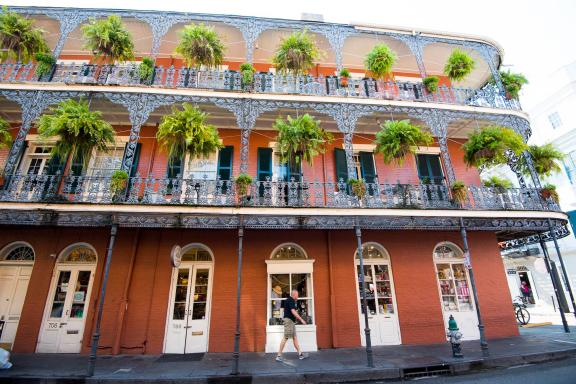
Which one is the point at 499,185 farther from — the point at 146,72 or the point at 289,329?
the point at 146,72

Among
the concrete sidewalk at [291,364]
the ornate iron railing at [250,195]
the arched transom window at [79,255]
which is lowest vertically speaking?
the concrete sidewalk at [291,364]

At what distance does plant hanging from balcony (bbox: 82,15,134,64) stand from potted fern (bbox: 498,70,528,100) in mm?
12792

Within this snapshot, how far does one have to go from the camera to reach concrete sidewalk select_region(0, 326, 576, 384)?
539cm

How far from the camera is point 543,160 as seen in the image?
9.04 m

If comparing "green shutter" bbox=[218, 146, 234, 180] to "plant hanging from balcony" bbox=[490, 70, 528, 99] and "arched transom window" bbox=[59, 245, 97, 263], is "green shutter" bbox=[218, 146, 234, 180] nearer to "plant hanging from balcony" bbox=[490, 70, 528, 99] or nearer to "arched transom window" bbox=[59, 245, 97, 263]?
"arched transom window" bbox=[59, 245, 97, 263]

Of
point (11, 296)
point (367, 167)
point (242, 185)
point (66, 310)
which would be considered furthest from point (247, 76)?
point (11, 296)

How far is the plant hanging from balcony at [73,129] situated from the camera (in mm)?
6562

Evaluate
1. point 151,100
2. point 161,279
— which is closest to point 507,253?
point 161,279

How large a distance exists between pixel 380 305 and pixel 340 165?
181 inches

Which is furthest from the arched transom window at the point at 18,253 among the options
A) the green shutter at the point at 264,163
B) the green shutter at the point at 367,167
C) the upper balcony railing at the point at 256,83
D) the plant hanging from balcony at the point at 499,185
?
the plant hanging from balcony at the point at 499,185

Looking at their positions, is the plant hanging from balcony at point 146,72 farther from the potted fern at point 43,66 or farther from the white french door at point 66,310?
the white french door at point 66,310

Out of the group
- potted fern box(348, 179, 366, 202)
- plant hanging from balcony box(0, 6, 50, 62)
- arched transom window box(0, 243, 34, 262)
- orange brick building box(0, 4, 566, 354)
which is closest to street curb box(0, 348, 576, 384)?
orange brick building box(0, 4, 566, 354)

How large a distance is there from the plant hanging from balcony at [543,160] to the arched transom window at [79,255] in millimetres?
13839

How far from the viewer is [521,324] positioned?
1095 cm
